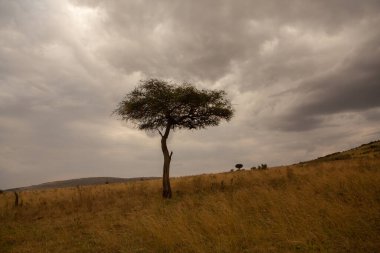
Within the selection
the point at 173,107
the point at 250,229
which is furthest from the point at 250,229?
the point at 173,107

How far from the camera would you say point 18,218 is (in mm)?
16469

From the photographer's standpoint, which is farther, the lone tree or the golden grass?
the lone tree

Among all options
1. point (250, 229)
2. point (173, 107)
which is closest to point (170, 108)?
point (173, 107)

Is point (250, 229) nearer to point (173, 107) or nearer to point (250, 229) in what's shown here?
point (250, 229)

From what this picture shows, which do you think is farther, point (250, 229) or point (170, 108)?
point (170, 108)

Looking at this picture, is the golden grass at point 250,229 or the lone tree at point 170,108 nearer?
the golden grass at point 250,229

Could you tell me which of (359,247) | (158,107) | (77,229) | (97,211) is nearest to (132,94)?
(158,107)

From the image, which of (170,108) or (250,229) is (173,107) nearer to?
(170,108)

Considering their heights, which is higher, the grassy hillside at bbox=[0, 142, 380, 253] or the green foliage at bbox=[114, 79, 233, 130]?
the green foliage at bbox=[114, 79, 233, 130]

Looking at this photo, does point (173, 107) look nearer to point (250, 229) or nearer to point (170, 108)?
point (170, 108)

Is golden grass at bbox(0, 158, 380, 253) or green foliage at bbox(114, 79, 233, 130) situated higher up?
green foliage at bbox(114, 79, 233, 130)

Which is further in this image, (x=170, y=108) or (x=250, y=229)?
(x=170, y=108)

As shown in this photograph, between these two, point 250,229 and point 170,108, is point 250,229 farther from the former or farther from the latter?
point 170,108

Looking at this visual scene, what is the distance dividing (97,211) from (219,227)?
9541mm
